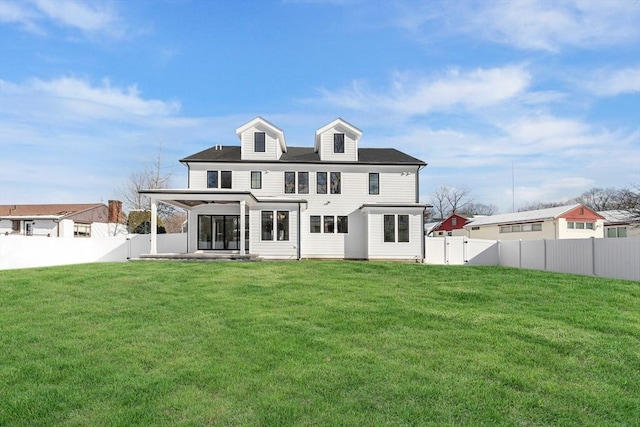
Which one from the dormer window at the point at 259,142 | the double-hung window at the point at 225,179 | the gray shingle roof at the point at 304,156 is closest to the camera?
the double-hung window at the point at 225,179

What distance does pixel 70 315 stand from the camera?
718 cm

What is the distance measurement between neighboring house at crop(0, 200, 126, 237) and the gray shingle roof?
57.4 ft

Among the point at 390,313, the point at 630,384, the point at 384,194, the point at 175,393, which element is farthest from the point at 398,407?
the point at 384,194

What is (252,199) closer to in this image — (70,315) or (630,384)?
(70,315)

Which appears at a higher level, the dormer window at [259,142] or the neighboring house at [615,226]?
the dormer window at [259,142]

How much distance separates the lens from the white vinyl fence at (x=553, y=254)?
13.3 metres

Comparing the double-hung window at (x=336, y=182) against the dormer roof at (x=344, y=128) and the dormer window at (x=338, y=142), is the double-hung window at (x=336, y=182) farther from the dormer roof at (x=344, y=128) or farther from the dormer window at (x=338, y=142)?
the dormer roof at (x=344, y=128)

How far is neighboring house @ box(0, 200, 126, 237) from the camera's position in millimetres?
31656

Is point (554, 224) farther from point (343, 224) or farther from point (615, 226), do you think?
point (343, 224)

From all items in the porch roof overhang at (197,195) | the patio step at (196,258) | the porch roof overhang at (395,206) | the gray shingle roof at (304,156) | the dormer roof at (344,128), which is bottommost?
the patio step at (196,258)

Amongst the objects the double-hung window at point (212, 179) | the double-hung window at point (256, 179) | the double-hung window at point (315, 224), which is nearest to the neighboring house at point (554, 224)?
the double-hung window at point (315, 224)

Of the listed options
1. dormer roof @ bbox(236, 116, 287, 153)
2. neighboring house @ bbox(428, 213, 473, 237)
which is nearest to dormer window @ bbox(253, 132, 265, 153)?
dormer roof @ bbox(236, 116, 287, 153)

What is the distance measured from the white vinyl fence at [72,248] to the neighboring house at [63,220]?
1251 cm

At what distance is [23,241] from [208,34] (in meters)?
12.4
